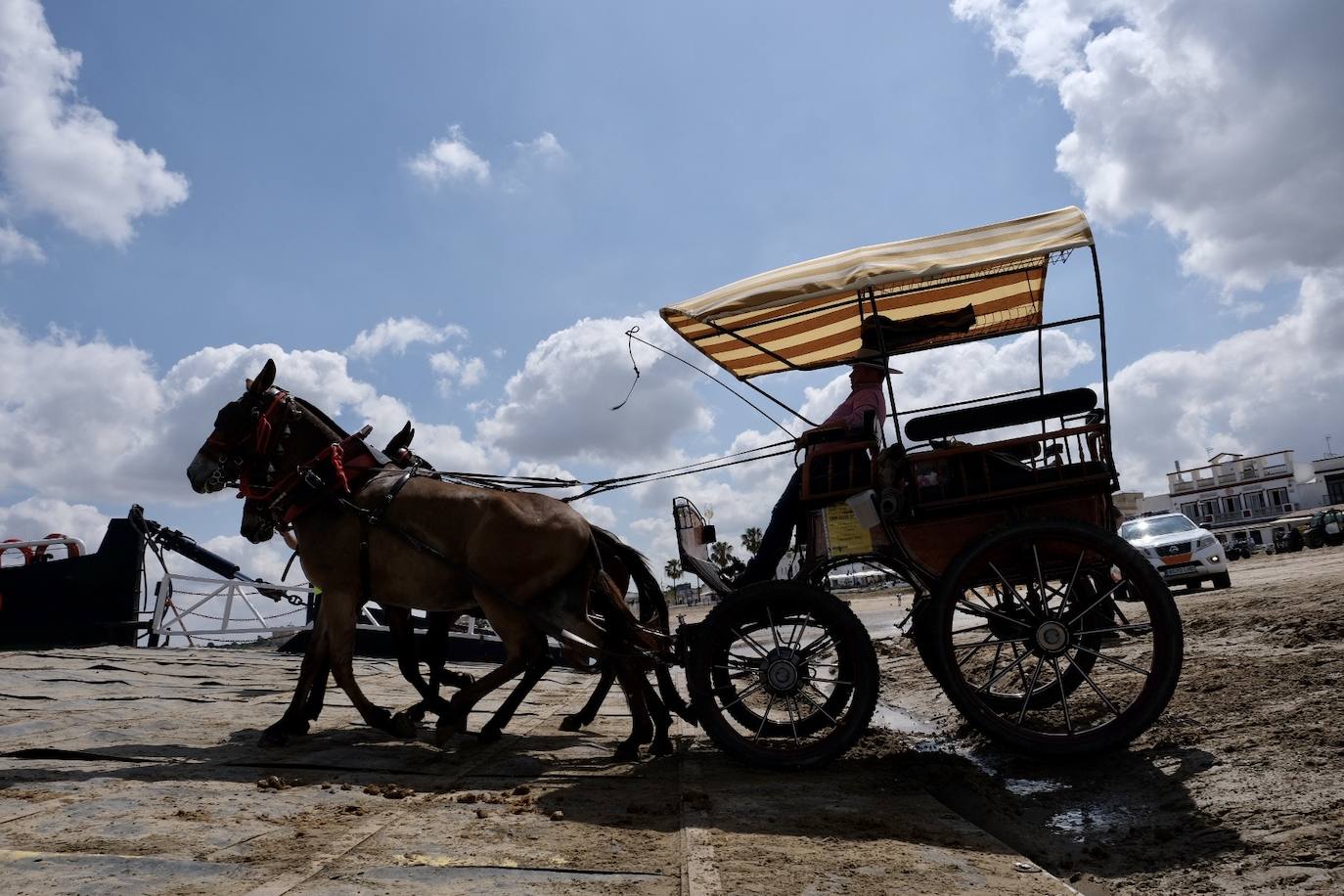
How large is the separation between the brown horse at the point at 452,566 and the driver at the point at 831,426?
2.74ft

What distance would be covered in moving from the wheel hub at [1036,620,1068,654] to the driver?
1.39 m

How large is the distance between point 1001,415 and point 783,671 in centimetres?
186

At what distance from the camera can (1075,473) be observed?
474 cm

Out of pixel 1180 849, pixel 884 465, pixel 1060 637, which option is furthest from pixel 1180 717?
pixel 884 465

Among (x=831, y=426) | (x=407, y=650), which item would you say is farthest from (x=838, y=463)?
(x=407, y=650)

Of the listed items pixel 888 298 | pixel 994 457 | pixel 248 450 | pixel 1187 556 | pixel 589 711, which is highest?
pixel 888 298

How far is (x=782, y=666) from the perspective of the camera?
4805 millimetres

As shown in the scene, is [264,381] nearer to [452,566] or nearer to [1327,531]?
[452,566]

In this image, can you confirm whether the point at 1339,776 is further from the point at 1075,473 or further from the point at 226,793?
the point at 226,793

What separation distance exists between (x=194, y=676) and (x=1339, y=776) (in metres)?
9.24

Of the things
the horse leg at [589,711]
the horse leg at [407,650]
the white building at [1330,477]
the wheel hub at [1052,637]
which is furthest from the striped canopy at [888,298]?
the white building at [1330,477]

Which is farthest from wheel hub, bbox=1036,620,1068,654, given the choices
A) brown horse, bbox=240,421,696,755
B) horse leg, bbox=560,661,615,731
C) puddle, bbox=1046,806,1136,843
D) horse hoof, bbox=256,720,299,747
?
horse hoof, bbox=256,720,299,747

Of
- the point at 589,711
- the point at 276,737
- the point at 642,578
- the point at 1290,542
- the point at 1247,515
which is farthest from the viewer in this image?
the point at 1247,515

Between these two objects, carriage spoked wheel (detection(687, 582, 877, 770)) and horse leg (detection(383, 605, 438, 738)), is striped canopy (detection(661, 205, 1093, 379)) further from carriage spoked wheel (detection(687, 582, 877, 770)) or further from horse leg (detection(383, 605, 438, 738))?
horse leg (detection(383, 605, 438, 738))
